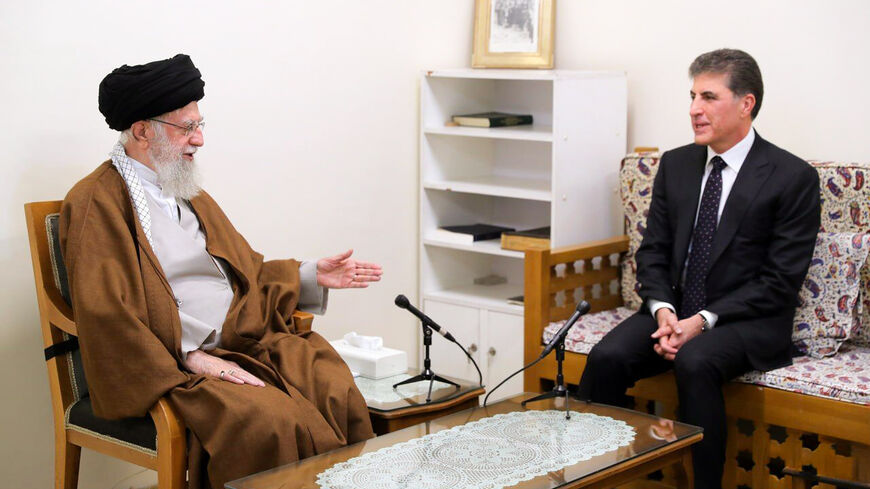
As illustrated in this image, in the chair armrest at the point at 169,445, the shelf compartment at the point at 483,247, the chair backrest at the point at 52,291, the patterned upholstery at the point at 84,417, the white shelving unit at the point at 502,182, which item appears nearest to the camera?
the chair armrest at the point at 169,445

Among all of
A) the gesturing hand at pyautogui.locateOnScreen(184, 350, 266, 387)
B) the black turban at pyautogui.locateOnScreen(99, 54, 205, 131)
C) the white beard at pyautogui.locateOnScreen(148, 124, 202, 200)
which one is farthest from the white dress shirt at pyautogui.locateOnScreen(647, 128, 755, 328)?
the black turban at pyautogui.locateOnScreen(99, 54, 205, 131)

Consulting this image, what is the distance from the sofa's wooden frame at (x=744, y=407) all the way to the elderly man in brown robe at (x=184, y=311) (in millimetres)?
938

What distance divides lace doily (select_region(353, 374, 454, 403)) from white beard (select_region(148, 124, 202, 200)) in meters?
0.78

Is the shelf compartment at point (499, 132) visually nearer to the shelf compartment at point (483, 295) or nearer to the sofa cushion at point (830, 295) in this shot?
the shelf compartment at point (483, 295)

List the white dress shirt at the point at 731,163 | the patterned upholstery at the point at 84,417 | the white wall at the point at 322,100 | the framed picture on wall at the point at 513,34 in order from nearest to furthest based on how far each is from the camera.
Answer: the patterned upholstery at the point at 84,417 → the white wall at the point at 322,100 → the white dress shirt at the point at 731,163 → the framed picture on wall at the point at 513,34

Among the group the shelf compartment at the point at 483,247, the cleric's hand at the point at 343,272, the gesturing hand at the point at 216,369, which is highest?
the cleric's hand at the point at 343,272

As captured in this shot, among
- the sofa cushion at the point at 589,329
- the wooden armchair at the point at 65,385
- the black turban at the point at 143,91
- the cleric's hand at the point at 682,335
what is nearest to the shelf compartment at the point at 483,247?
the sofa cushion at the point at 589,329

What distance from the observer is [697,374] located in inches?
119

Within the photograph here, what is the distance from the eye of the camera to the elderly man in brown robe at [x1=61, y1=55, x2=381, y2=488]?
253cm

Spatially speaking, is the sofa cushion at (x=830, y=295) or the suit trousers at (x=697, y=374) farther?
the sofa cushion at (x=830, y=295)

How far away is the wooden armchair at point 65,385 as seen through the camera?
263cm

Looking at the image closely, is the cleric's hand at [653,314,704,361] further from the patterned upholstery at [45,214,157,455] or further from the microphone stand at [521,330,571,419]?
the patterned upholstery at [45,214,157,455]

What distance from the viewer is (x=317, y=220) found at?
12.8 ft

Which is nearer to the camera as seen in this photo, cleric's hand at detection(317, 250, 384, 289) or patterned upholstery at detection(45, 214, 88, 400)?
patterned upholstery at detection(45, 214, 88, 400)
